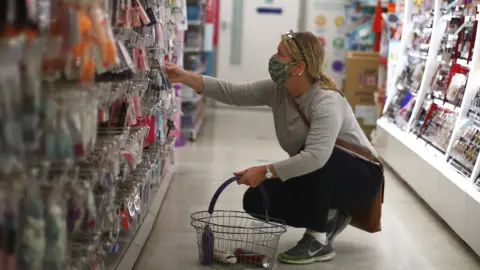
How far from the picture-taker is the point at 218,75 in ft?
37.4

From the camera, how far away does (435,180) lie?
4.74 meters

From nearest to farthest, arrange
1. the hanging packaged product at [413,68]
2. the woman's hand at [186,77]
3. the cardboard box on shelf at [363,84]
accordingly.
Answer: the woman's hand at [186,77]
the hanging packaged product at [413,68]
the cardboard box on shelf at [363,84]

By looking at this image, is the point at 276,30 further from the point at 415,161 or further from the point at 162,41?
the point at 162,41

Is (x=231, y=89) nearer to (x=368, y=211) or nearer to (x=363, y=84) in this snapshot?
(x=368, y=211)

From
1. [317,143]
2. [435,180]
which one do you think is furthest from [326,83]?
[435,180]

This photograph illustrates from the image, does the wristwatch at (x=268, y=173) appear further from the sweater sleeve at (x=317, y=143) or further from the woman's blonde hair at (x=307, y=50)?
the woman's blonde hair at (x=307, y=50)

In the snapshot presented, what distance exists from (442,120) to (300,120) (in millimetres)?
2064

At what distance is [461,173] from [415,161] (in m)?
0.96

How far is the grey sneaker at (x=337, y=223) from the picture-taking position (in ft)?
12.8

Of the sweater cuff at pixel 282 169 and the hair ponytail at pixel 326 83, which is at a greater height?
the hair ponytail at pixel 326 83

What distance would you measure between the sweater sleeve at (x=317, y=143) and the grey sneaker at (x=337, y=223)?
0.56 m

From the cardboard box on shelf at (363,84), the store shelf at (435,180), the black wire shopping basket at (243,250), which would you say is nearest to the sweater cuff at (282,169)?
the black wire shopping basket at (243,250)

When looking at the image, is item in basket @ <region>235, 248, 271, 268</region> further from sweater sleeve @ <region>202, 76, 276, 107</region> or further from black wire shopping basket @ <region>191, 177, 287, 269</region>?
Result: sweater sleeve @ <region>202, 76, 276, 107</region>

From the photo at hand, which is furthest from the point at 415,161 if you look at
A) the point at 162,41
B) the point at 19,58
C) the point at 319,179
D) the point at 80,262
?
the point at 19,58
